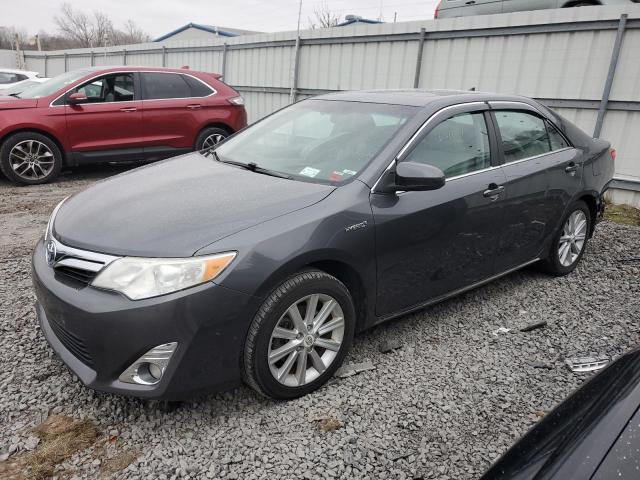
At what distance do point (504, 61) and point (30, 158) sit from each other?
7.04m

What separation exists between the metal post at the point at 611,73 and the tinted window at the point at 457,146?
4256 mm

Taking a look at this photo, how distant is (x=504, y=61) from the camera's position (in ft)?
24.3

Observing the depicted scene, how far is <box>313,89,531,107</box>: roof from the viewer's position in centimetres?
335

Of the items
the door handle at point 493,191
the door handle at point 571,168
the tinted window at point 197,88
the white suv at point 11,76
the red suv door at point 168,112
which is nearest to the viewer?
the door handle at point 493,191

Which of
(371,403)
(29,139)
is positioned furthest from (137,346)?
(29,139)

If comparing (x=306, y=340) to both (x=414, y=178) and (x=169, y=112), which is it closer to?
(x=414, y=178)

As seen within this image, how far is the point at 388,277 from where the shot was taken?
2.89m

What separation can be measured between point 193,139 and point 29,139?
91.3 inches

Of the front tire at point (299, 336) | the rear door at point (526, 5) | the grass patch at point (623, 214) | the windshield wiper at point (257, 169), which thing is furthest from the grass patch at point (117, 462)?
the rear door at point (526, 5)

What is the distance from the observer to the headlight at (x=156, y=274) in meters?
2.16

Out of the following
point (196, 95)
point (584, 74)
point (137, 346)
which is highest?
point (584, 74)

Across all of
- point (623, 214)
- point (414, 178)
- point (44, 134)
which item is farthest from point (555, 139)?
point (44, 134)

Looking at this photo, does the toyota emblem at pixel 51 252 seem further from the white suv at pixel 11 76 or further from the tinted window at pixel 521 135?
the white suv at pixel 11 76

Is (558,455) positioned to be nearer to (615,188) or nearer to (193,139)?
(615,188)
